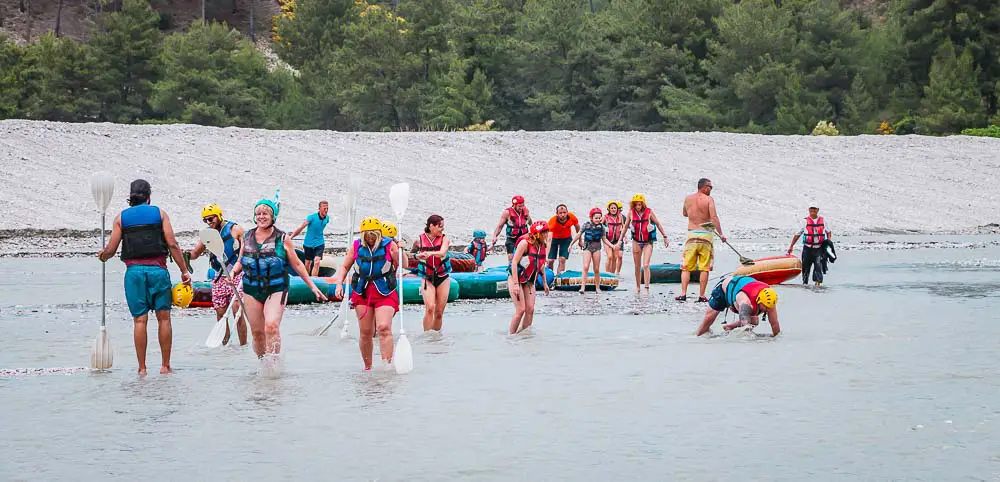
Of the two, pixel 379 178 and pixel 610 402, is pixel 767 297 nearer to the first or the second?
pixel 610 402

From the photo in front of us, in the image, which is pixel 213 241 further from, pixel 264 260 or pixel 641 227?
pixel 641 227

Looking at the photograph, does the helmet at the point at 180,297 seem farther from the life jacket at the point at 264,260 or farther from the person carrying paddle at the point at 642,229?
the person carrying paddle at the point at 642,229

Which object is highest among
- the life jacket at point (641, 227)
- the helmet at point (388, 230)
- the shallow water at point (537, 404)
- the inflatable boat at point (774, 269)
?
the life jacket at point (641, 227)

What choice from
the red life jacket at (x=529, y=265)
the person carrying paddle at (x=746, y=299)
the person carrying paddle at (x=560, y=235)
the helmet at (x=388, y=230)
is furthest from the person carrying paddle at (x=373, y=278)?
the person carrying paddle at (x=560, y=235)

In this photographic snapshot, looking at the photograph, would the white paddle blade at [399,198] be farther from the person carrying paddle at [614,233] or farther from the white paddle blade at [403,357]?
the person carrying paddle at [614,233]

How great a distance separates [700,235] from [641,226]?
1768mm

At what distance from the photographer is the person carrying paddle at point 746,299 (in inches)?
553

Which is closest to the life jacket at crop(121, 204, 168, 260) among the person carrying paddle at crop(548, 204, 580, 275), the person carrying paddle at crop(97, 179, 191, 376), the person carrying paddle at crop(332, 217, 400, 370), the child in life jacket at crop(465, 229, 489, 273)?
the person carrying paddle at crop(97, 179, 191, 376)

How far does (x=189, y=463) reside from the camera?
8.25 metres

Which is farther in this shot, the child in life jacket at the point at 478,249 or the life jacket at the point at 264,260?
the child in life jacket at the point at 478,249

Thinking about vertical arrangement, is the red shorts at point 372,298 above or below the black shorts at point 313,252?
below

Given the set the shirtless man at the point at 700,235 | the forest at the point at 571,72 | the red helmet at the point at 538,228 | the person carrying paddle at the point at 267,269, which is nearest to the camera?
the person carrying paddle at the point at 267,269

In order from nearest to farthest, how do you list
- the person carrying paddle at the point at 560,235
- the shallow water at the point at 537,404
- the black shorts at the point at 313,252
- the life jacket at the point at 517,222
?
the shallow water at the point at 537,404
the black shorts at the point at 313,252
the life jacket at the point at 517,222
the person carrying paddle at the point at 560,235

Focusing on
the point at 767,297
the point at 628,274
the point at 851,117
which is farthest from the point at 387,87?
the point at 767,297
